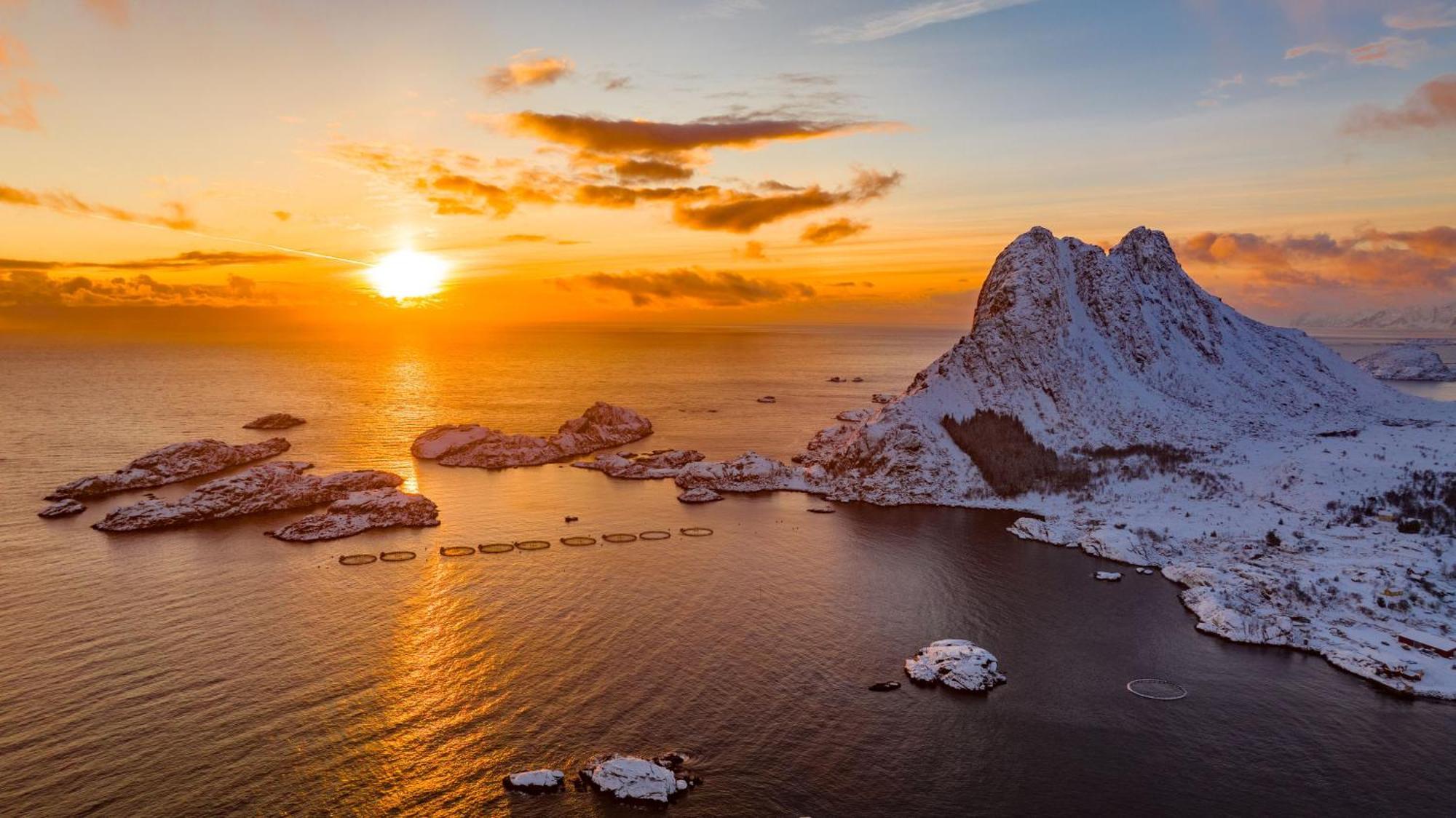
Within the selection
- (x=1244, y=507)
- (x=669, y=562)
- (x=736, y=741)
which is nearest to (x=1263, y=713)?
(x=736, y=741)

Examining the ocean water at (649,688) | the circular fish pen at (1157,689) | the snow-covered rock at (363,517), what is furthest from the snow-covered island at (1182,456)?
the snow-covered rock at (363,517)

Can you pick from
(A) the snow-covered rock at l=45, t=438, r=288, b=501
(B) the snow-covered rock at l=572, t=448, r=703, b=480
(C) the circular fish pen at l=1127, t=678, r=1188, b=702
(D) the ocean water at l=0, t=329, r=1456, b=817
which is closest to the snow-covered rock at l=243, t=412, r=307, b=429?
(A) the snow-covered rock at l=45, t=438, r=288, b=501

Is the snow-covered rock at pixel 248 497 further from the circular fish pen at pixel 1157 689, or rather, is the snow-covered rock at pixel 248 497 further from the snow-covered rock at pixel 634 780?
the circular fish pen at pixel 1157 689

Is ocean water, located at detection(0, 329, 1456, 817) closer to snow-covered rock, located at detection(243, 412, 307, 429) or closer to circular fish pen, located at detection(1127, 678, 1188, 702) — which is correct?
circular fish pen, located at detection(1127, 678, 1188, 702)

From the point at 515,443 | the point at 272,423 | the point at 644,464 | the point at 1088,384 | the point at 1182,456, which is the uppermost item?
the point at 1088,384

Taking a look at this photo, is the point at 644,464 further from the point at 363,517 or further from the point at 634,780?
the point at 634,780

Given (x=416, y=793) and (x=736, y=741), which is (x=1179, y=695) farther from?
(x=416, y=793)

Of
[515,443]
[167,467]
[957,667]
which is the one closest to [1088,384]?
[957,667]
